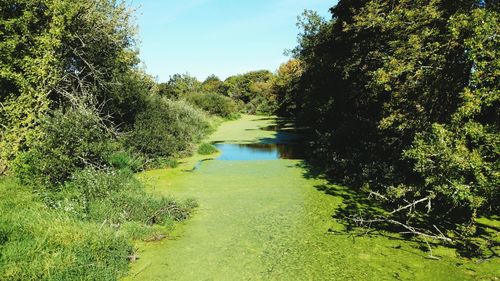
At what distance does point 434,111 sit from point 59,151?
27.9ft

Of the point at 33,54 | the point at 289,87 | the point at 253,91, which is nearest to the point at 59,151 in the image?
the point at 33,54

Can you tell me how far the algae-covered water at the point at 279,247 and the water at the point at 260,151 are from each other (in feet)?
22.6

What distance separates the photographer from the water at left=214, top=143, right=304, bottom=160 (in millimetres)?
18333

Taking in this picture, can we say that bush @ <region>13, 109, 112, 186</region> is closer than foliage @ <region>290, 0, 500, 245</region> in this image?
No

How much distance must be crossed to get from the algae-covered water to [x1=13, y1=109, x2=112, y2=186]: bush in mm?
2815

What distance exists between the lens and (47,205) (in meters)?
7.41

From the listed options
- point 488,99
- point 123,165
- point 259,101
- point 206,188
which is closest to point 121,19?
point 123,165

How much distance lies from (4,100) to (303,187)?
30.6 feet

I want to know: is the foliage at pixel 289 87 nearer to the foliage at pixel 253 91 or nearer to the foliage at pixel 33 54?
the foliage at pixel 253 91

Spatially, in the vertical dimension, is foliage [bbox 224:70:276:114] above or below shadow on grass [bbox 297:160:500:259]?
above

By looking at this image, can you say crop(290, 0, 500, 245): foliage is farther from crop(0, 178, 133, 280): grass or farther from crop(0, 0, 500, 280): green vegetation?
crop(0, 178, 133, 280): grass

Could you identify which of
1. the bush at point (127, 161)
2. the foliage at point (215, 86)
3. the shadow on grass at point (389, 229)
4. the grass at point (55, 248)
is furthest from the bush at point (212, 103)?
the foliage at point (215, 86)

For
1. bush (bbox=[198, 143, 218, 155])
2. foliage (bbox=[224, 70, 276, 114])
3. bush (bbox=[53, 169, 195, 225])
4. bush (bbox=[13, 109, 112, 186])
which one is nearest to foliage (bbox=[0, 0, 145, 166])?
bush (bbox=[13, 109, 112, 186])

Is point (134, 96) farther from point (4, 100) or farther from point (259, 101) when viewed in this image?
point (259, 101)
